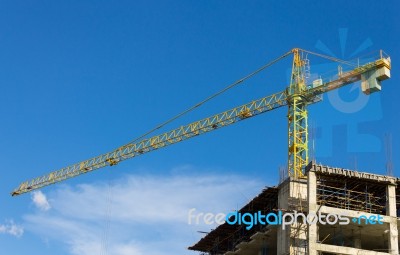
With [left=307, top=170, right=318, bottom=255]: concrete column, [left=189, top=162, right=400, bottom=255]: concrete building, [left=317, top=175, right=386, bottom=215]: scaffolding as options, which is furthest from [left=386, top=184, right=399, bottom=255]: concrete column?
[left=307, top=170, right=318, bottom=255]: concrete column

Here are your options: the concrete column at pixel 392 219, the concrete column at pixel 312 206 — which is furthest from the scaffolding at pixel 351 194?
the concrete column at pixel 312 206

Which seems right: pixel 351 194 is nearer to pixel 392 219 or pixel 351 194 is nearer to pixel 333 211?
pixel 333 211

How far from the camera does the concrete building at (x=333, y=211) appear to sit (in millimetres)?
55938

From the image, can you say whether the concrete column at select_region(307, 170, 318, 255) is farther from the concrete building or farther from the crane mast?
the crane mast

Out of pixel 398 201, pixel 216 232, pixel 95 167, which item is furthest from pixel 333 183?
pixel 95 167

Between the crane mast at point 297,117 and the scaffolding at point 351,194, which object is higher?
the crane mast at point 297,117

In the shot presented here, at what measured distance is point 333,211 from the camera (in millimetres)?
56344

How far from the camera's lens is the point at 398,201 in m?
61.2

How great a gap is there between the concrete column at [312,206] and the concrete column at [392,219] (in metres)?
6.69

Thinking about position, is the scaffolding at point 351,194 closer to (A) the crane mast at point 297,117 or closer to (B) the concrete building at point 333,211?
(B) the concrete building at point 333,211

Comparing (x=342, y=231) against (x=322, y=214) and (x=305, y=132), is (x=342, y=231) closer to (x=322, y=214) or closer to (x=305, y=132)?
(x=322, y=214)

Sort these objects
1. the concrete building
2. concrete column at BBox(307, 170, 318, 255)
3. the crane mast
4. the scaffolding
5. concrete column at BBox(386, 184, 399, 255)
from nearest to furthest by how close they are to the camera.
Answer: concrete column at BBox(307, 170, 318, 255), the concrete building, concrete column at BBox(386, 184, 399, 255), the scaffolding, the crane mast

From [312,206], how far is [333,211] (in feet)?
6.18

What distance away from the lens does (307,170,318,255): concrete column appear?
180 ft
